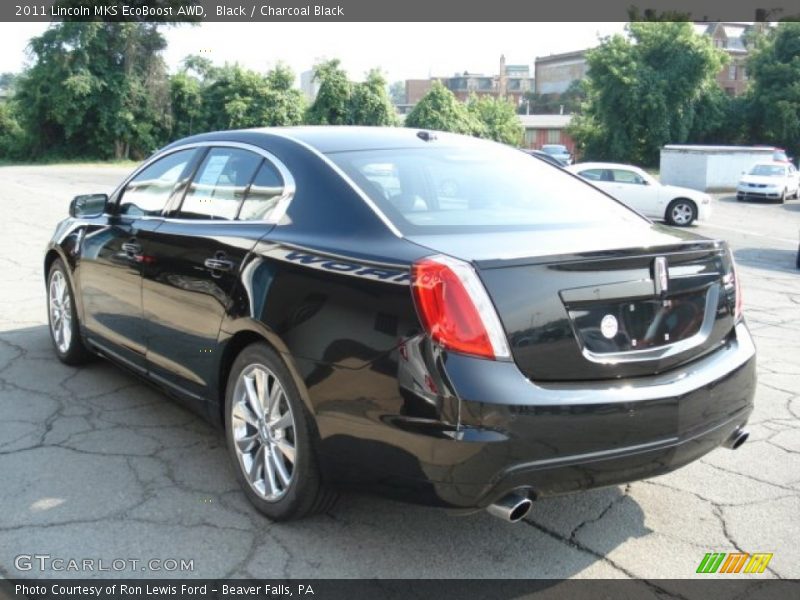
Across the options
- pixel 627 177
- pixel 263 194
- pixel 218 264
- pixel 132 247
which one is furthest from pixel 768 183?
pixel 218 264

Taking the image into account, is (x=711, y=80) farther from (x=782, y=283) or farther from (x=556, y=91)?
(x=556, y=91)

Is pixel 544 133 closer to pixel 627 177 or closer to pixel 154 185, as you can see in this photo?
pixel 627 177

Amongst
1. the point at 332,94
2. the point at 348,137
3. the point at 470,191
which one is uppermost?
the point at 332,94

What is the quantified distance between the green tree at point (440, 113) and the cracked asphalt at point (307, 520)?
37868mm

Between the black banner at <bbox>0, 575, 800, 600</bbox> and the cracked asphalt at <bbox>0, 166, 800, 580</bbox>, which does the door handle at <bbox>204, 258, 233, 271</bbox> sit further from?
the black banner at <bbox>0, 575, 800, 600</bbox>

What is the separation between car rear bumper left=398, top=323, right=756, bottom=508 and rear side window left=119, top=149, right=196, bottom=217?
244 cm

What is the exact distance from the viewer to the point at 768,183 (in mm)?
29484

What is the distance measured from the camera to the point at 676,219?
20312 mm

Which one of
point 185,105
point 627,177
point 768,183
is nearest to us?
point 627,177

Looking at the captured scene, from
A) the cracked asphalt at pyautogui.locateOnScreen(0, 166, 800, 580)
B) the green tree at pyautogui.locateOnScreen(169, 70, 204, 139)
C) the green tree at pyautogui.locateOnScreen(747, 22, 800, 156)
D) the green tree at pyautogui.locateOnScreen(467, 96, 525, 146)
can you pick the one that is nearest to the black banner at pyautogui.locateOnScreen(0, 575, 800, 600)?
the cracked asphalt at pyautogui.locateOnScreen(0, 166, 800, 580)

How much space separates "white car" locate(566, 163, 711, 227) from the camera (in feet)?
66.2

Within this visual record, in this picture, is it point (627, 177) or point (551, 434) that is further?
point (627, 177)

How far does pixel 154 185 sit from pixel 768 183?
94.7 feet

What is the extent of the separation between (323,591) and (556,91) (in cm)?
12466
